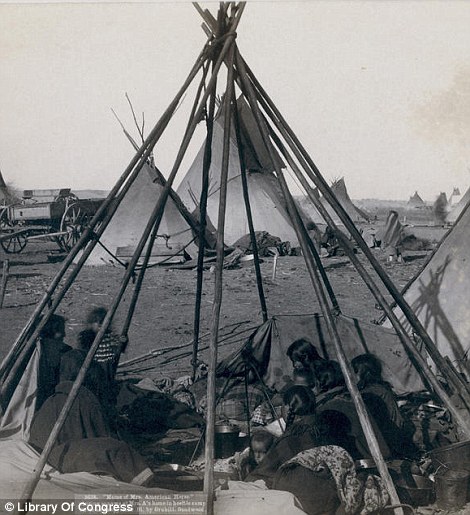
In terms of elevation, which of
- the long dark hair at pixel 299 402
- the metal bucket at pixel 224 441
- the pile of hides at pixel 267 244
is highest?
the pile of hides at pixel 267 244

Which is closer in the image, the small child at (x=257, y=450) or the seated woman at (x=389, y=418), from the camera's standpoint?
the small child at (x=257, y=450)

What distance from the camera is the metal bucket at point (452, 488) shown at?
3639 mm

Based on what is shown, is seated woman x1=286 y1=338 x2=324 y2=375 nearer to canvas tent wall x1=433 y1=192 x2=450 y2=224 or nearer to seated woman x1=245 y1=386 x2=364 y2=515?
seated woman x1=245 y1=386 x2=364 y2=515

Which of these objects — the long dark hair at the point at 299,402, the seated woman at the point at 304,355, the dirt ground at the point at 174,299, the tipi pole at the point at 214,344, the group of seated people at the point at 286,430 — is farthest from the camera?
the dirt ground at the point at 174,299

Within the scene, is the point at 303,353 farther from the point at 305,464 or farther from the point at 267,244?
the point at 267,244

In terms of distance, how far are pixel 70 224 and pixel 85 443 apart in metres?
11.5

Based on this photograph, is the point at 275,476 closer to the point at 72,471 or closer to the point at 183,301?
the point at 72,471

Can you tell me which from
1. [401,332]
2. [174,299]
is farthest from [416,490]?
[174,299]

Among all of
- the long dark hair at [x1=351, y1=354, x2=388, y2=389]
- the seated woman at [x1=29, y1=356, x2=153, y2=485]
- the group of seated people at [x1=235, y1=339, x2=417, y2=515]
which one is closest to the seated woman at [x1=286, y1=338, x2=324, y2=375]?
the group of seated people at [x1=235, y1=339, x2=417, y2=515]

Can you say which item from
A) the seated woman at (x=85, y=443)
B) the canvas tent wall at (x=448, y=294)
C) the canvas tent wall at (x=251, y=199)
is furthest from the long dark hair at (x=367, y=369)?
the canvas tent wall at (x=251, y=199)

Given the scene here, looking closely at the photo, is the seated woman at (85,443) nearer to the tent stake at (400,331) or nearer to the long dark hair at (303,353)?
the tent stake at (400,331)

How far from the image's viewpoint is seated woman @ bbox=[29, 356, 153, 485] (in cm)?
342

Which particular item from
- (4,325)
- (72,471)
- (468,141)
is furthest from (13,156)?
(468,141)

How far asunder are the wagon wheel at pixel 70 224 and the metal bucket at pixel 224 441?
10260mm
